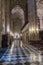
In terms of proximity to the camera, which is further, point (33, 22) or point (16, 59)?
point (33, 22)

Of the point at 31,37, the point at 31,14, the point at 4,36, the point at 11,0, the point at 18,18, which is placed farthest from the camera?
the point at 18,18

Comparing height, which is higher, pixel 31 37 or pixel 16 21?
pixel 16 21

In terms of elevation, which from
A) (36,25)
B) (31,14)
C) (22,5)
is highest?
(22,5)

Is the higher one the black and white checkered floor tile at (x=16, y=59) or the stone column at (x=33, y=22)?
the stone column at (x=33, y=22)

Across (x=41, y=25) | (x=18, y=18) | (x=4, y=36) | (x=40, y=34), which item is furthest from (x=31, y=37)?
(x=18, y=18)

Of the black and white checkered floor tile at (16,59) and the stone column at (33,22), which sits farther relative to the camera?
the stone column at (33,22)

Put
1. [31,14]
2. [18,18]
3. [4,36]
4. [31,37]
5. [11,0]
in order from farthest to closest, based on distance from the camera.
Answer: [18,18] < [11,0] < [31,14] < [31,37] < [4,36]

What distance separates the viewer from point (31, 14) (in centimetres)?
1997

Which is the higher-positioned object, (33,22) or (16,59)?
(33,22)

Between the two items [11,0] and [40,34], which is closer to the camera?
[40,34]

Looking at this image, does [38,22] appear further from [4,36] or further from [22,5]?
[4,36]

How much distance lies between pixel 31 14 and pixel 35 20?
3.58 ft

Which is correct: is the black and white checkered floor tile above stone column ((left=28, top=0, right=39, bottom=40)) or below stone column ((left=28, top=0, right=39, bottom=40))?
below

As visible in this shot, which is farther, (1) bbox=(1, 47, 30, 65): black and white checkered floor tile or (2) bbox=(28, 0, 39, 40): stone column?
(2) bbox=(28, 0, 39, 40): stone column
